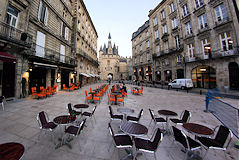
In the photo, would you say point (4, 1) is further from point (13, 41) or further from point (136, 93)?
point (136, 93)

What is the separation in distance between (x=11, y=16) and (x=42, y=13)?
4.06 m

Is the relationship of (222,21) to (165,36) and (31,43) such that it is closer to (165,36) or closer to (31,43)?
(165,36)

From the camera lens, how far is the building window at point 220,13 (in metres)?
13.3

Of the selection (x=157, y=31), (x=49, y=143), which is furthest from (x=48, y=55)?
(x=157, y=31)

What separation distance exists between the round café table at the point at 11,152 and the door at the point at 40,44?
11.6m

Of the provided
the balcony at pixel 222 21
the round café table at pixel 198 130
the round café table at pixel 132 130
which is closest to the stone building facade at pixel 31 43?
the round café table at pixel 132 130

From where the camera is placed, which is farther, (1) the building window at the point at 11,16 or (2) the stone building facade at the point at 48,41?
(2) the stone building facade at the point at 48,41

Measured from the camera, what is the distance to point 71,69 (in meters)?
16.1

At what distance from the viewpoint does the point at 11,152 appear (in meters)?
1.71

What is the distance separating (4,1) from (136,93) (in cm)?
1497

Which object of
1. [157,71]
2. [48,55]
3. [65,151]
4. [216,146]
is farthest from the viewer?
[157,71]

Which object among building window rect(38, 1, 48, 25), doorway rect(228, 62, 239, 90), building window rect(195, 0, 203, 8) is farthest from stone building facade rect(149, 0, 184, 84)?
building window rect(38, 1, 48, 25)

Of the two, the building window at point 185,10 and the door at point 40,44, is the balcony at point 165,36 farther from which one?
the door at point 40,44

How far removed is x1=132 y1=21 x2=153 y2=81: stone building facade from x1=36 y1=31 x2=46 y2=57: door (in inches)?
981
